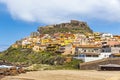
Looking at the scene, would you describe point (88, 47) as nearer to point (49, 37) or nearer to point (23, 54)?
point (23, 54)

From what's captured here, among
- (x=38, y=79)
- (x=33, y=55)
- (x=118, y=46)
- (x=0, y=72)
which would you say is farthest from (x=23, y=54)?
(x=38, y=79)

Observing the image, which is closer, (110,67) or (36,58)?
(110,67)

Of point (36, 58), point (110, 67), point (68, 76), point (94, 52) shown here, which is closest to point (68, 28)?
point (36, 58)

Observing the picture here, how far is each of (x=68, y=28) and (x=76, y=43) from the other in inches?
1986

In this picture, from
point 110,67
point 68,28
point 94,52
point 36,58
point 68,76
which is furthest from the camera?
point 68,28

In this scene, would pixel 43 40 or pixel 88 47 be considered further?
pixel 43 40

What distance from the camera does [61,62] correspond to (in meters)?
89.3

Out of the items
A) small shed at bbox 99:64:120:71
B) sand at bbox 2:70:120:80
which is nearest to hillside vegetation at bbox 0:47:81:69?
small shed at bbox 99:64:120:71

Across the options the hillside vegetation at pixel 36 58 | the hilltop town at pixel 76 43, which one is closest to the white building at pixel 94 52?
the hilltop town at pixel 76 43

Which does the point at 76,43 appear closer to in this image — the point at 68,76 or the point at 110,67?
the point at 110,67

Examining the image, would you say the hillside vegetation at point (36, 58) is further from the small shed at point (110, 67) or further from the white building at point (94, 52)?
the small shed at point (110, 67)

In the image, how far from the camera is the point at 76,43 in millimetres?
121688

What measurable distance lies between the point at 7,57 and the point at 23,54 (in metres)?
13.8

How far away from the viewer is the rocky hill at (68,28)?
169 m
